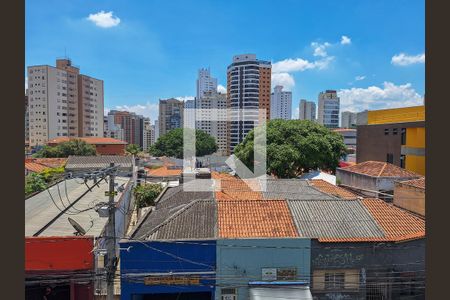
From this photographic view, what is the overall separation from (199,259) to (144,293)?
1.85 metres

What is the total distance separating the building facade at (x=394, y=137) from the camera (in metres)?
23.3

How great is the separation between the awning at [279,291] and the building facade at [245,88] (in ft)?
210

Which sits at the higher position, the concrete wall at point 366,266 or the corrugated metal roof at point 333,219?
the corrugated metal roof at point 333,219

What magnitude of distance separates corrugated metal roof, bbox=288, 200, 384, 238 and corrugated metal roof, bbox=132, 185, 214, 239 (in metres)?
4.17

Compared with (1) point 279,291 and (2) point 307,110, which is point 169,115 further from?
(1) point 279,291

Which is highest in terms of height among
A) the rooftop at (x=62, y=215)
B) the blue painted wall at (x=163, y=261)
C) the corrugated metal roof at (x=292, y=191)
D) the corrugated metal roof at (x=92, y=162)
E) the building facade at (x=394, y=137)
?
the building facade at (x=394, y=137)

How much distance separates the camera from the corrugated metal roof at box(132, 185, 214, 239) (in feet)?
37.1

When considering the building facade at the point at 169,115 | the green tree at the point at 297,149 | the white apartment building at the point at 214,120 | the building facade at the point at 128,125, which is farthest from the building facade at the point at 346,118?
the green tree at the point at 297,149

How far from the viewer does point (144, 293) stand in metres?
9.80

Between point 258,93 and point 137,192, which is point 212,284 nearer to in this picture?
point 137,192

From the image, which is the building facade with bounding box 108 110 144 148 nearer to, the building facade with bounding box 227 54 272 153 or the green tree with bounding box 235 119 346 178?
A: the building facade with bounding box 227 54 272 153

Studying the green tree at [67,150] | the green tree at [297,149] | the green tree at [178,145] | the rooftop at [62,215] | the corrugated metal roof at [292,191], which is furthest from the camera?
the green tree at [178,145]

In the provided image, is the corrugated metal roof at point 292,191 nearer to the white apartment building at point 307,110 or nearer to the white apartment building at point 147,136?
the white apartment building at point 307,110

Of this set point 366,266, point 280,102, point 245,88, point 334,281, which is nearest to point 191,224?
point 334,281
